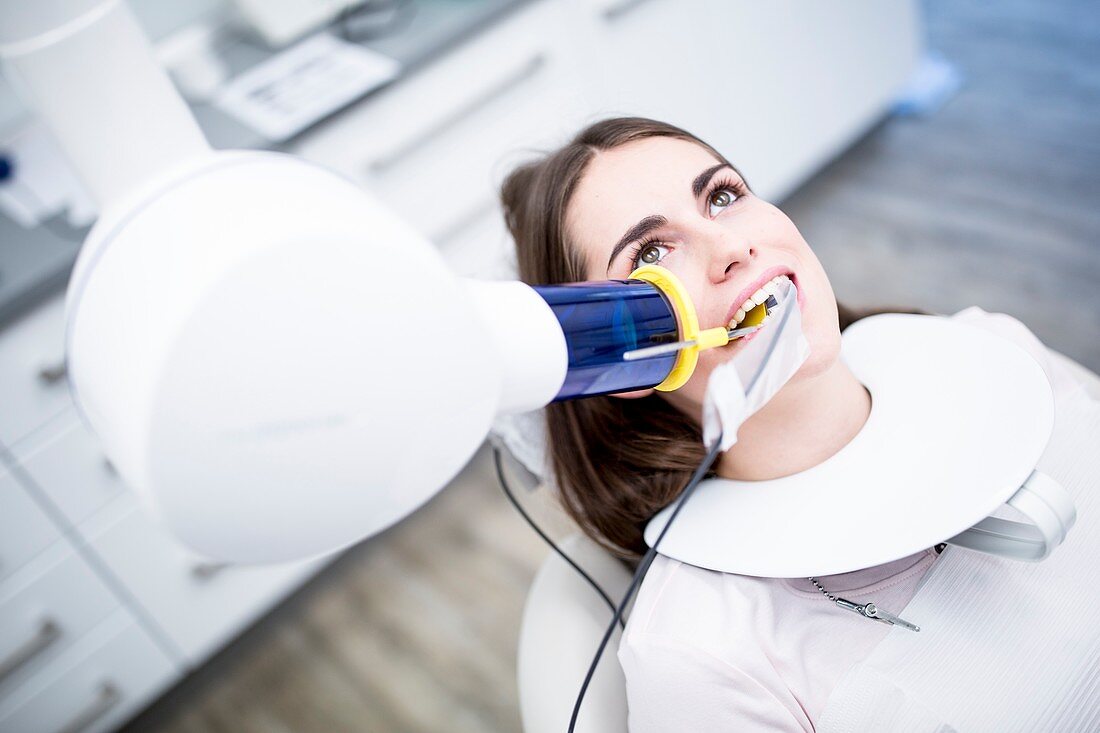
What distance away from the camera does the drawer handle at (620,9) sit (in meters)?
1.91

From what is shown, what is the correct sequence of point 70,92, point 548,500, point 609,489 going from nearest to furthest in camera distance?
point 70,92
point 609,489
point 548,500

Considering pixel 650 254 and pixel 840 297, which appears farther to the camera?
pixel 840 297

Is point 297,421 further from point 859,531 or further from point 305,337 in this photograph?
point 859,531

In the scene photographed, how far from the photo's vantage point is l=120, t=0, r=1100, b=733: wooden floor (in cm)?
176

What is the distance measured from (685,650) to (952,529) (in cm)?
28

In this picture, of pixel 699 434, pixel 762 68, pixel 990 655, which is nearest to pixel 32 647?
pixel 699 434

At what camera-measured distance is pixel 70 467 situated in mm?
1521

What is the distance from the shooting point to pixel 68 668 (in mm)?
1612

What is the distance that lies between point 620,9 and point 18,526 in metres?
1.67

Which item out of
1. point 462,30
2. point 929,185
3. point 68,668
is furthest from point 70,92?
point 929,185

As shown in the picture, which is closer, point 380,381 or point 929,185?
point 380,381

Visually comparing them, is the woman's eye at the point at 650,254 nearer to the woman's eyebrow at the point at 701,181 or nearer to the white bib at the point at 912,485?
the woman's eyebrow at the point at 701,181

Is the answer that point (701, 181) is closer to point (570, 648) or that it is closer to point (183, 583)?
point (570, 648)

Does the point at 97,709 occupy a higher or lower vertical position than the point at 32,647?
lower
